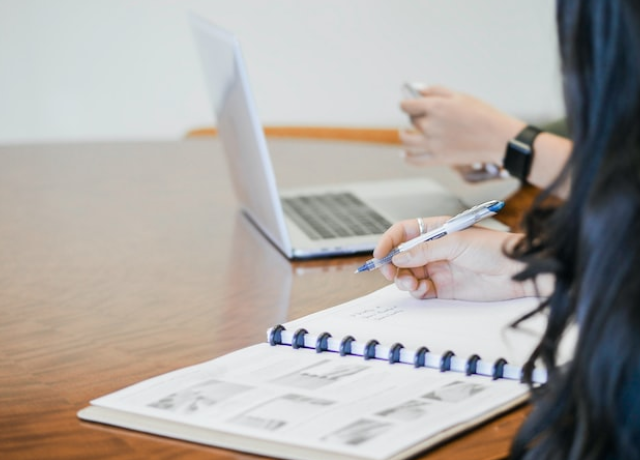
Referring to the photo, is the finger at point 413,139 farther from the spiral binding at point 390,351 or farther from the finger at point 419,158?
the spiral binding at point 390,351

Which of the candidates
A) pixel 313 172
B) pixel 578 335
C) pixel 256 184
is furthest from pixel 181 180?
pixel 578 335

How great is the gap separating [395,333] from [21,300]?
48 cm

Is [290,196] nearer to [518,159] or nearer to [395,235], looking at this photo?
[518,159]

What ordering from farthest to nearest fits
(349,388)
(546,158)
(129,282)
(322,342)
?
1. (546,158)
2. (129,282)
3. (322,342)
4. (349,388)

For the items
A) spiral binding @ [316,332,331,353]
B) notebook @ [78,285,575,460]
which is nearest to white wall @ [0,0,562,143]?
notebook @ [78,285,575,460]

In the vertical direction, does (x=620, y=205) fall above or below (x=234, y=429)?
above

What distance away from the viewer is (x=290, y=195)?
180 cm

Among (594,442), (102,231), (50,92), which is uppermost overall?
(50,92)

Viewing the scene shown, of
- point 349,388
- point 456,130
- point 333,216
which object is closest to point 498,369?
point 349,388

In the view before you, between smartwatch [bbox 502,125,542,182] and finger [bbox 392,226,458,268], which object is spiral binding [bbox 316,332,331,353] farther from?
smartwatch [bbox 502,125,542,182]

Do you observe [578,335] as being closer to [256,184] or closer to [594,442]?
[594,442]

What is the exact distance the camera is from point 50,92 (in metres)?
3.60

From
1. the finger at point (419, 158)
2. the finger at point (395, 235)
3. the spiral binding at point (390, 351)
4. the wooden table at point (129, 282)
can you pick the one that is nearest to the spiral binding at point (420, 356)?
the spiral binding at point (390, 351)

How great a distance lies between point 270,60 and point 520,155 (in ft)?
6.12
